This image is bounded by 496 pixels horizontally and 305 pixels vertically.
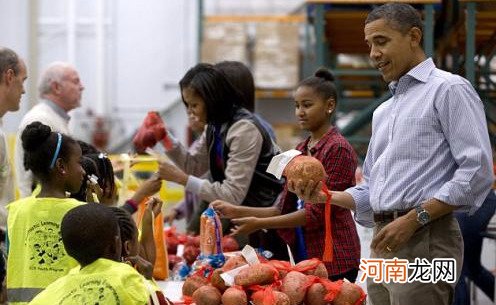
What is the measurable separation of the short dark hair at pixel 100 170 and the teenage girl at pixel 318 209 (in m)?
0.46

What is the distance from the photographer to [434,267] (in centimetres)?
288

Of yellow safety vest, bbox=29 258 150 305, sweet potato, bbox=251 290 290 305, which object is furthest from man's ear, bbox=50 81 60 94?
yellow safety vest, bbox=29 258 150 305

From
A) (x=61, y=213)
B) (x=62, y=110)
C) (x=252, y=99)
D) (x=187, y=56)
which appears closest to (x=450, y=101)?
(x=61, y=213)

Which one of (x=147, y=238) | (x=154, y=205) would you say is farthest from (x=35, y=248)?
(x=154, y=205)

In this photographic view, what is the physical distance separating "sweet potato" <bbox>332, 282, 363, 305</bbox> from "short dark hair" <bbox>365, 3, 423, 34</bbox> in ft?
2.92

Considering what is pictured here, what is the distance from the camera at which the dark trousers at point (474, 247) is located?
5.34 meters

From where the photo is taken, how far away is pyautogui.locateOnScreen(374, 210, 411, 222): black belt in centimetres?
291

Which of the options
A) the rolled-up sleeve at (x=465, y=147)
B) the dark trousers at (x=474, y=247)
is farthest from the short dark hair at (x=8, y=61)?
the dark trousers at (x=474, y=247)

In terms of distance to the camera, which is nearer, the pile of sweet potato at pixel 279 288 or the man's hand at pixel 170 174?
the pile of sweet potato at pixel 279 288

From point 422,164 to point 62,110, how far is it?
9.91ft

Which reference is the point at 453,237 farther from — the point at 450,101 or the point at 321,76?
the point at 321,76

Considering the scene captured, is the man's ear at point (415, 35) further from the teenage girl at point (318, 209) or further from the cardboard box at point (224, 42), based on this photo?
the cardboard box at point (224, 42)

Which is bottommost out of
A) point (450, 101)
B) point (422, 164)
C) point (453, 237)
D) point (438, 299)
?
point (438, 299)

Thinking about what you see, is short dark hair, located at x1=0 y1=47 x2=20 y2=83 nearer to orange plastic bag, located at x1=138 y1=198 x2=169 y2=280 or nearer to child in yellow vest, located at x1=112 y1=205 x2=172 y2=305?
orange plastic bag, located at x1=138 y1=198 x2=169 y2=280
